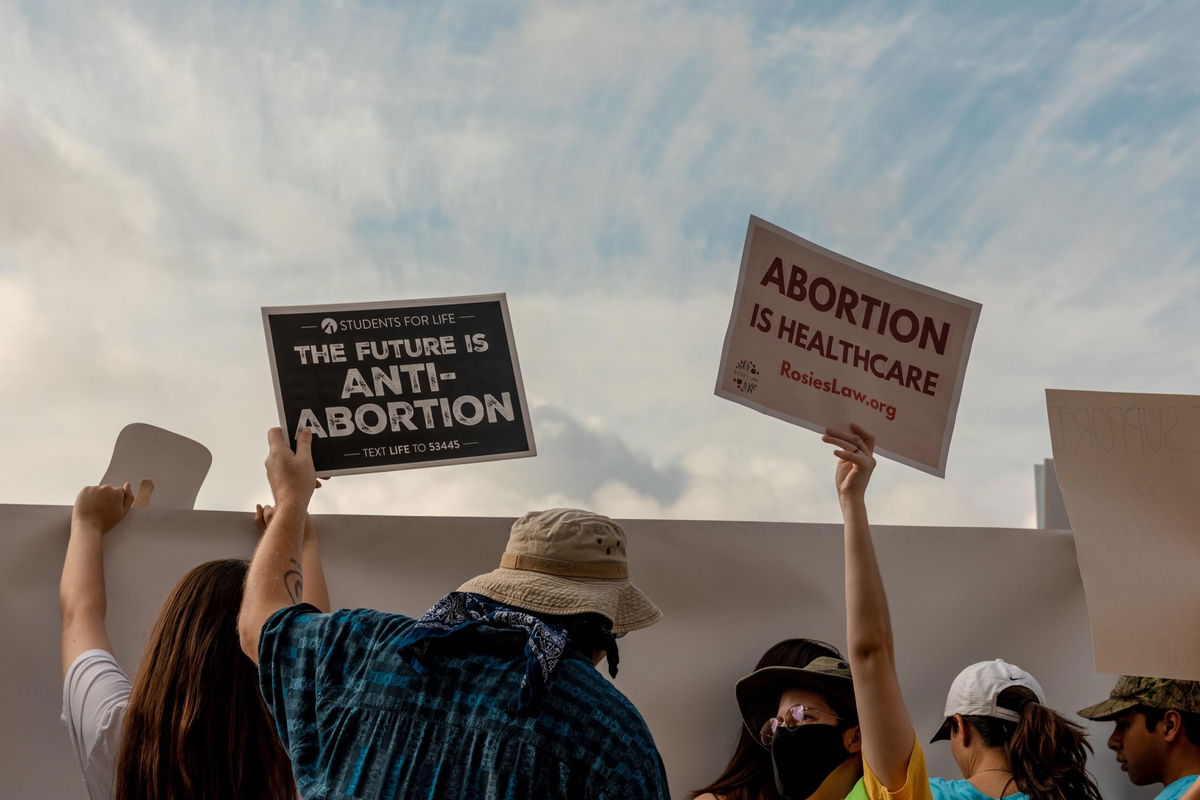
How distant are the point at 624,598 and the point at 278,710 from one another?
0.57 metres

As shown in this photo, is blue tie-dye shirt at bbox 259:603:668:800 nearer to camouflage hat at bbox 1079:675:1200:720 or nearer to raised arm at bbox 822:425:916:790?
raised arm at bbox 822:425:916:790

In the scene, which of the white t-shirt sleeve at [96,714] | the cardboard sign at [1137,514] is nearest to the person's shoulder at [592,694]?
the white t-shirt sleeve at [96,714]

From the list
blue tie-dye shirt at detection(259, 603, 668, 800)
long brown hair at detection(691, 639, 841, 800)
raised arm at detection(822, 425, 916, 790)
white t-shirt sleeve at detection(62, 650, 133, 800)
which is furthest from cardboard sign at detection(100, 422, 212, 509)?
raised arm at detection(822, 425, 916, 790)

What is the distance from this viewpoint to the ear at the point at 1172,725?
2.50 meters

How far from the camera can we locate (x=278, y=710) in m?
1.72

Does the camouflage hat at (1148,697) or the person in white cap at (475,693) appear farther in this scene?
the camouflage hat at (1148,697)

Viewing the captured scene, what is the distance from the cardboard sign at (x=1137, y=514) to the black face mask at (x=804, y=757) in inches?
24.1

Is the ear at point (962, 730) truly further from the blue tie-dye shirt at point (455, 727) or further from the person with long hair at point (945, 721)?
the blue tie-dye shirt at point (455, 727)

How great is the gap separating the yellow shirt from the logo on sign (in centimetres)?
82

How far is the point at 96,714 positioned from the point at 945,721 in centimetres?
193

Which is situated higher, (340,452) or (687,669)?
(340,452)

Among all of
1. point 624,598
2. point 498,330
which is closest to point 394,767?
point 624,598

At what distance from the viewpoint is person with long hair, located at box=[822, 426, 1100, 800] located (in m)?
2.11

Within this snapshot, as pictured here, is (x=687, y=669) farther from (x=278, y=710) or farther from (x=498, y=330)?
(x=278, y=710)
